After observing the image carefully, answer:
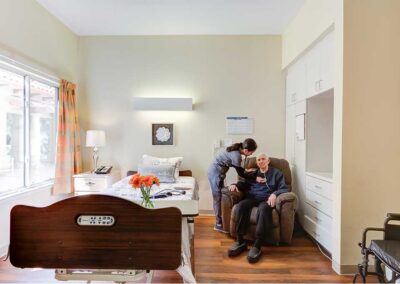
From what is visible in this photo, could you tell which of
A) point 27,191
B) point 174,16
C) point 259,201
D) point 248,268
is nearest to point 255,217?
point 259,201

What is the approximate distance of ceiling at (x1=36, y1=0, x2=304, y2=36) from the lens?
130 inches

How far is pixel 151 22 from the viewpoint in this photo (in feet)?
12.5

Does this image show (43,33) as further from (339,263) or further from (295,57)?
(339,263)

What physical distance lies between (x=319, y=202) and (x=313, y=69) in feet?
5.03

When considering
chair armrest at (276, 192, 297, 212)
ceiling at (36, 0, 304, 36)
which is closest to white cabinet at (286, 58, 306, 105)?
ceiling at (36, 0, 304, 36)

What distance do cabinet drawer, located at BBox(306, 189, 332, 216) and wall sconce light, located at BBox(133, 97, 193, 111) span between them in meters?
2.10

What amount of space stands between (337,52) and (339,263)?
74.7 inches

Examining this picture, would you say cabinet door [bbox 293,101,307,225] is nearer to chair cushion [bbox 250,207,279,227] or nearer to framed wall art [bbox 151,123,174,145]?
chair cushion [bbox 250,207,279,227]

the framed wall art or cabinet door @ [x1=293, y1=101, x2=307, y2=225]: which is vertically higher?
the framed wall art

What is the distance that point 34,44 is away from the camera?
325 cm

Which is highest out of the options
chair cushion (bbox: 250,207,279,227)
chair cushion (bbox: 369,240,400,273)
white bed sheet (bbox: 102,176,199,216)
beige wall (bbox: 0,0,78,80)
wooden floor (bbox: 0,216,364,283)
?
beige wall (bbox: 0,0,78,80)

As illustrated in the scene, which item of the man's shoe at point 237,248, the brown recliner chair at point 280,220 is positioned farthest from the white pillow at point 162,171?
the man's shoe at point 237,248

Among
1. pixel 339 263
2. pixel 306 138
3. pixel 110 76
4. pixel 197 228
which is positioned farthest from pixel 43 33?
pixel 339 263

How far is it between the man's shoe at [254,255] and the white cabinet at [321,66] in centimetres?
182
